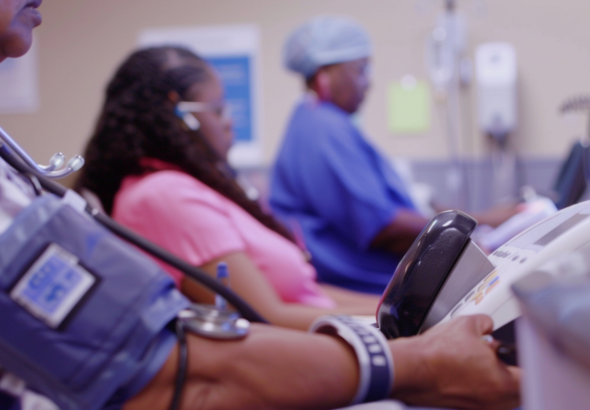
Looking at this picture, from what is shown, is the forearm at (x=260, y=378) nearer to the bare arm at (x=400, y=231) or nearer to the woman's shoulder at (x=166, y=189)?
the woman's shoulder at (x=166, y=189)

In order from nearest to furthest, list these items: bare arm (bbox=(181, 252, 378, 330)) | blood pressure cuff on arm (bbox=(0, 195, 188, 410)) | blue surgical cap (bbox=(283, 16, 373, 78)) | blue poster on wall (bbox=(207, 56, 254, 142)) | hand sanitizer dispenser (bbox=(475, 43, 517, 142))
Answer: blood pressure cuff on arm (bbox=(0, 195, 188, 410)) < bare arm (bbox=(181, 252, 378, 330)) < blue surgical cap (bbox=(283, 16, 373, 78)) < hand sanitizer dispenser (bbox=(475, 43, 517, 142)) < blue poster on wall (bbox=(207, 56, 254, 142))

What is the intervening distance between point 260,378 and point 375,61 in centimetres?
190

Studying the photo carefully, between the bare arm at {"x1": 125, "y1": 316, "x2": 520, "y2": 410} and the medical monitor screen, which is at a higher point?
the medical monitor screen

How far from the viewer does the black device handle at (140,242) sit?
0.49 meters

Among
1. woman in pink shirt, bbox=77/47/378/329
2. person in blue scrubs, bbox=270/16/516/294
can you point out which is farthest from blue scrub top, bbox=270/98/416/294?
woman in pink shirt, bbox=77/47/378/329

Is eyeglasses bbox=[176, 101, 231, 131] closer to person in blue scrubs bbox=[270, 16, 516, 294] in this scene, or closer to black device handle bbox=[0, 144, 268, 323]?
person in blue scrubs bbox=[270, 16, 516, 294]

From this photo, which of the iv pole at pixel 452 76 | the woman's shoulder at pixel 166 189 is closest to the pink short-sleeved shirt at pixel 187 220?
the woman's shoulder at pixel 166 189

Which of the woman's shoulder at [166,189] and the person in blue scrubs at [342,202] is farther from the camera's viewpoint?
A: the person in blue scrubs at [342,202]

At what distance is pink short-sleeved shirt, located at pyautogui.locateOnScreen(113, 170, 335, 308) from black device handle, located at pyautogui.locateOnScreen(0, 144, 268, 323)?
1.01 feet

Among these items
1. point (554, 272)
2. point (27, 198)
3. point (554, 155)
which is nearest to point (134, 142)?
point (27, 198)

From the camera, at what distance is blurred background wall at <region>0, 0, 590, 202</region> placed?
2.03 m

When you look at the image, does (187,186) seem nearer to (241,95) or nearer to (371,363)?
(371,363)

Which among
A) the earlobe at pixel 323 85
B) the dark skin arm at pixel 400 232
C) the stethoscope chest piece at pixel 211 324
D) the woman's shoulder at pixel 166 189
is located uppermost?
the earlobe at pixel 323 85

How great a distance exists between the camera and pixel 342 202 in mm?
1358
